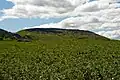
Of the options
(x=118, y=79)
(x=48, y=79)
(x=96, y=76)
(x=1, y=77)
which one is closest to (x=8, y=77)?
(x=1, y=77)

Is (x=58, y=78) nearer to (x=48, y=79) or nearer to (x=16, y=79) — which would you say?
(x=48, y=79)

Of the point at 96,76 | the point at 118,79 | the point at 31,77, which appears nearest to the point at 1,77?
the point at 31,77

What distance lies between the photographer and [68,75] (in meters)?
26.6

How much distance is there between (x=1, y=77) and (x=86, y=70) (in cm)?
848

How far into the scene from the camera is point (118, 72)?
2683 cm

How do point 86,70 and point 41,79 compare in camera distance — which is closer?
point 41,79

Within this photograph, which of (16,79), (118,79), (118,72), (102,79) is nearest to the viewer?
(118,79)

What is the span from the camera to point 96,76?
25.4m

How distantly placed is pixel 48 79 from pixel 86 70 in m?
4.64

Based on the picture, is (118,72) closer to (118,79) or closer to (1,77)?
(118,79)

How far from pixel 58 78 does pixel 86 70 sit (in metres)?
5.84

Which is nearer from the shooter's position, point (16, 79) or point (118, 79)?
point (118, 79)

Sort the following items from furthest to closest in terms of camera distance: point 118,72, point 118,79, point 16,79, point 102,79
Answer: point 16,79 → point 118,72 → point 102,79 → point 118,79

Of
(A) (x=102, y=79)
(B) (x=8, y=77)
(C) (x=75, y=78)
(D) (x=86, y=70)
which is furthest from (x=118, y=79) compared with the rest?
(B) (x=8, y=77)
